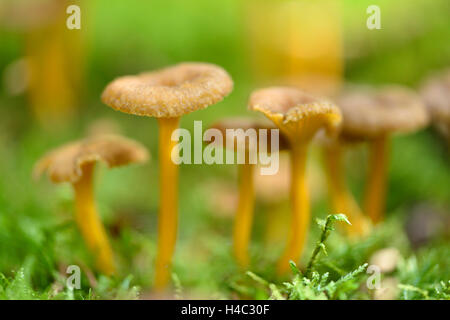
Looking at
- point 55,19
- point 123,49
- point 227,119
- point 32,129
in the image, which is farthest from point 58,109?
point 227,119

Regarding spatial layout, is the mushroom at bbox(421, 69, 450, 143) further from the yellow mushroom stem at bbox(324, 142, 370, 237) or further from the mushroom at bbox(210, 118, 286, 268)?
the mushroom at bbox(210, 118, 286, 268)

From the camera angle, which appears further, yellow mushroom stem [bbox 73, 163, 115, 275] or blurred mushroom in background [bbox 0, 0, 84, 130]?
blurred mushroom in background [bbox 0, 0, 84, 130]

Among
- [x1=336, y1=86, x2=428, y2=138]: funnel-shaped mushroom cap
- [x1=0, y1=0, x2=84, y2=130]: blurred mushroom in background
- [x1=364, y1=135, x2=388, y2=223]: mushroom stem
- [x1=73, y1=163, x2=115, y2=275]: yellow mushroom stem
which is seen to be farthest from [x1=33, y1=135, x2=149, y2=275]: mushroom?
[x1=0, y1=0, x2=84, y2=130]: blurred mushroom in background

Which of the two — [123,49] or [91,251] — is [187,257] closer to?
[91,251]

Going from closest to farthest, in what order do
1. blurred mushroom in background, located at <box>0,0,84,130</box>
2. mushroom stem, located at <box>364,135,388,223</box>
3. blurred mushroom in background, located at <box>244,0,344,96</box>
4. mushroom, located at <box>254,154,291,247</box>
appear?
1. mushroom stem, located at <box>364,135,388,223</box>
2. mushroom, located at <box>254,154,291,247</box>
3. blurred mushroom in background, located at <box>0,0,84,130</box>
4. blurred mushroom in background, located at <box>244,0,344,96</box>

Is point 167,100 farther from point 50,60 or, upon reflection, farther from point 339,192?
point 50,60

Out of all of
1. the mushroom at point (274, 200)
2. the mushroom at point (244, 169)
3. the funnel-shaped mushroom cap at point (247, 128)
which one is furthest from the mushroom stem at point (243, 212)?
the mushroom at point (274, 200)
